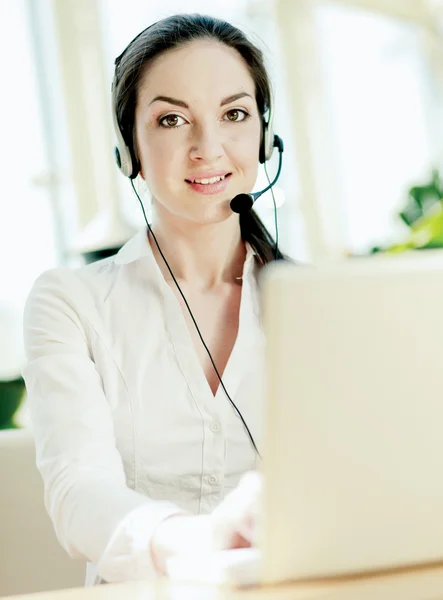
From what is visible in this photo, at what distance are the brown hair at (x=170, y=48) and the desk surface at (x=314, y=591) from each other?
0.98 m

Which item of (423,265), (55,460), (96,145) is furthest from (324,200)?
(423,265)

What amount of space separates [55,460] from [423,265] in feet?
2.30

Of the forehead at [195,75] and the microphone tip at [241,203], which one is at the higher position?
the forehead at [195,75]

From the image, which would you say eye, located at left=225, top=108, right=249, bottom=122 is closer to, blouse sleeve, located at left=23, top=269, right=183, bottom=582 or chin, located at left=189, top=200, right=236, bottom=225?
chin, located at left=189, top=200, right=236, bottom=225

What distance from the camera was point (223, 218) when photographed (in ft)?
5.17

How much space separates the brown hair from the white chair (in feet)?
1.96

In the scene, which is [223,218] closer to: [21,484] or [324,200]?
[21,484]

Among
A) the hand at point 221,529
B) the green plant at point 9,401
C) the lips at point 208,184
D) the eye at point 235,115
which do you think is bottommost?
the green plant at point 9,401

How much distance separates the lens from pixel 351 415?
707 mm

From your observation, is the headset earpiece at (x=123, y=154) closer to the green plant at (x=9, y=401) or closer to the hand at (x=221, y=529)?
the hand at (x=221, y=529)

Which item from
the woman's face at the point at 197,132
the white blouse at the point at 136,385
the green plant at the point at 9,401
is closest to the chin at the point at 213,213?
the woman's face at the point at 197,132

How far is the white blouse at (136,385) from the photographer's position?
130 centimetres

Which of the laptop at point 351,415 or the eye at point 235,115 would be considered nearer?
the laptop at point 351,415

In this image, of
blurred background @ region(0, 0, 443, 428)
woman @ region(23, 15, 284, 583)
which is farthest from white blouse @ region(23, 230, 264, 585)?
blurred background @ region(0, 0, 443, 428)
